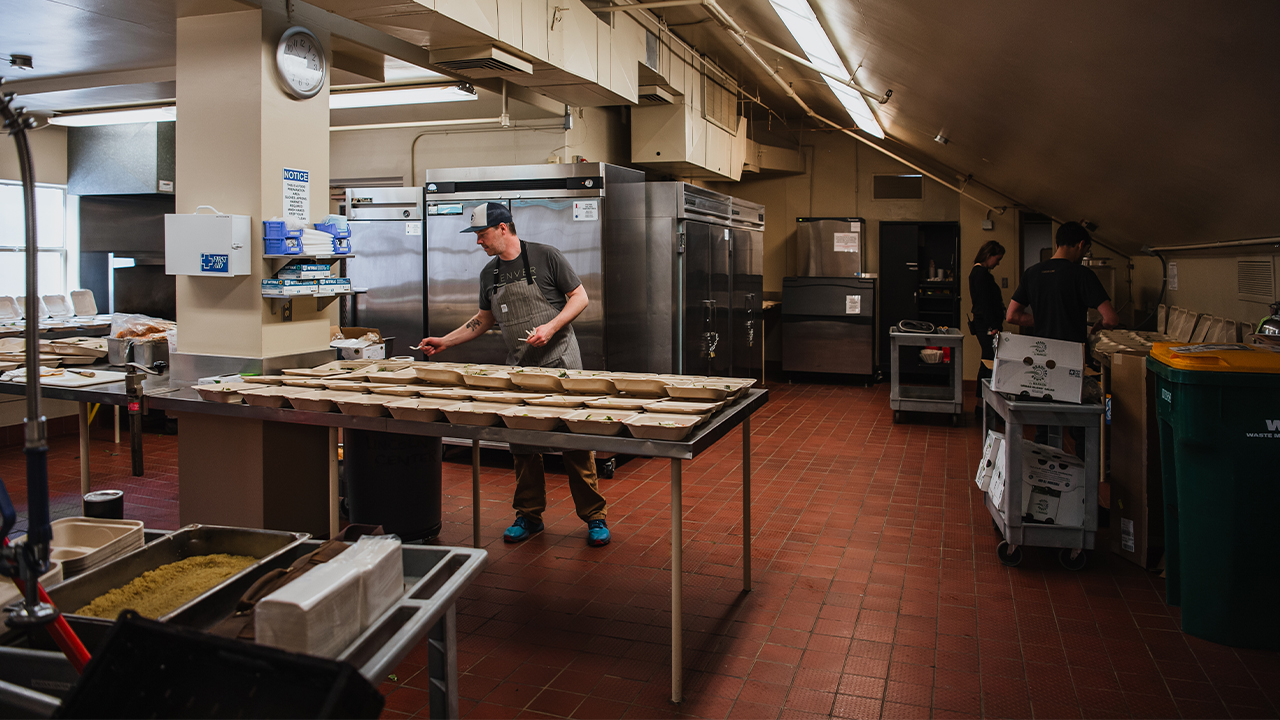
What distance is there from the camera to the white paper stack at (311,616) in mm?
1335

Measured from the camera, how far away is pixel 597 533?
14.0ft

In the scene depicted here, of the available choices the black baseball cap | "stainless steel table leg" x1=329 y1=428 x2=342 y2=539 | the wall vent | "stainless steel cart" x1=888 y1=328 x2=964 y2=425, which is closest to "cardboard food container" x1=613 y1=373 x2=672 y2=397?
"stainless steel table leg" x1=329 y1=428 x2=342 y2=539

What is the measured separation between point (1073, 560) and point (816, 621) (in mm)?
1438

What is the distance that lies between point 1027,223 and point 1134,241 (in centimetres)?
459

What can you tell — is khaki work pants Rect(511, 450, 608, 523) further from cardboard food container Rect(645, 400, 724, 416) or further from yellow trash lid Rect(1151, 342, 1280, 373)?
yellow trash lid Rect(1151, 342, 1280, 373)

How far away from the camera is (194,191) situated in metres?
3.62

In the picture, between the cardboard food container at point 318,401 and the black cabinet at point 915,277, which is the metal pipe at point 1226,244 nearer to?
the cardboard food container at point 318,401

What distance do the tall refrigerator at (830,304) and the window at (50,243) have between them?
7757mm

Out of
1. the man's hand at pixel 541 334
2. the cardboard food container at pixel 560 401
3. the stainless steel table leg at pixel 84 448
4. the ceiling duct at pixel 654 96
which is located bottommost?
the stainless steel table leg at pixel 84 448

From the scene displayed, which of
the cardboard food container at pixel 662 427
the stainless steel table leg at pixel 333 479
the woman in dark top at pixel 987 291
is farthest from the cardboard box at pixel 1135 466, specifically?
the woman in dark top at pixel 987 291

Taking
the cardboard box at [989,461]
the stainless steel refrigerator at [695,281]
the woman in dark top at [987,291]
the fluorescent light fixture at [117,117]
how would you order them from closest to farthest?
1. the cardboard box at [989,461]
2. the stainless steel refrigerator at [695,281]
3. the fluorescent light fixture at [117,117]
4. the woman in dark top at [987,291]

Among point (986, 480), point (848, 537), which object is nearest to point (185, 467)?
point (848, 537)

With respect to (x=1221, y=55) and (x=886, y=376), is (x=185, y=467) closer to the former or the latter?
(x=1221, y=55)

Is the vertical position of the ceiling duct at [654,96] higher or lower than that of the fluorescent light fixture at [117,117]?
higher
